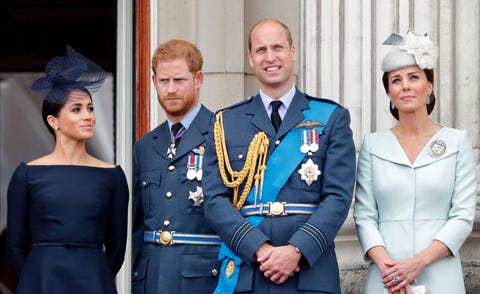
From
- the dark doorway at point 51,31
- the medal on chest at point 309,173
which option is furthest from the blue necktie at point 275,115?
the dark doorway at point 51,31

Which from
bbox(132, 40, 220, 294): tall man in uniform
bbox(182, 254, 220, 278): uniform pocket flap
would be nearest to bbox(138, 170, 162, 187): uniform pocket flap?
bbox(132, 40, 220, 294): tall man in uniform

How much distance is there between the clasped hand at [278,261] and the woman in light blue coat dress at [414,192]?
0.42 meters

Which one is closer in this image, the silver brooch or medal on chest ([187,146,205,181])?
the silver brooch

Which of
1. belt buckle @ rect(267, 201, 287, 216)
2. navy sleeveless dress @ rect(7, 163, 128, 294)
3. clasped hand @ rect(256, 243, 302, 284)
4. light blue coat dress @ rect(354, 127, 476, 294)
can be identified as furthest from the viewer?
navy sleeveless dress @ rect(7, 163, 128, 294)

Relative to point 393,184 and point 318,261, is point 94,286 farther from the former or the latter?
point 393,184

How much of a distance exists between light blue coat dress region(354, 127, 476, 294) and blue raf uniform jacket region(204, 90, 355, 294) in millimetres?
230

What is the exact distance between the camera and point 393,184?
527cm

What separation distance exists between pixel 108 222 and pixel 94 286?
31cm

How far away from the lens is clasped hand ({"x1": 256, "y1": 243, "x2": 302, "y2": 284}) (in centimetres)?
493

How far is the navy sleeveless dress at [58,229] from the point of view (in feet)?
17.6

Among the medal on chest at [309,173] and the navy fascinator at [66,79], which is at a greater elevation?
the navy fascinator at [66,79]

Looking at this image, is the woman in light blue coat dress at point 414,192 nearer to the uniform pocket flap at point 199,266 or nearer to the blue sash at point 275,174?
the blue sash at point 275,174

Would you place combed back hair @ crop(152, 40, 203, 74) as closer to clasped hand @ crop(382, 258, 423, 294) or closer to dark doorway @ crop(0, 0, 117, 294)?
clasped hand @ crop(382, 258, 423, 294)

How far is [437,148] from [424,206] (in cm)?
24
